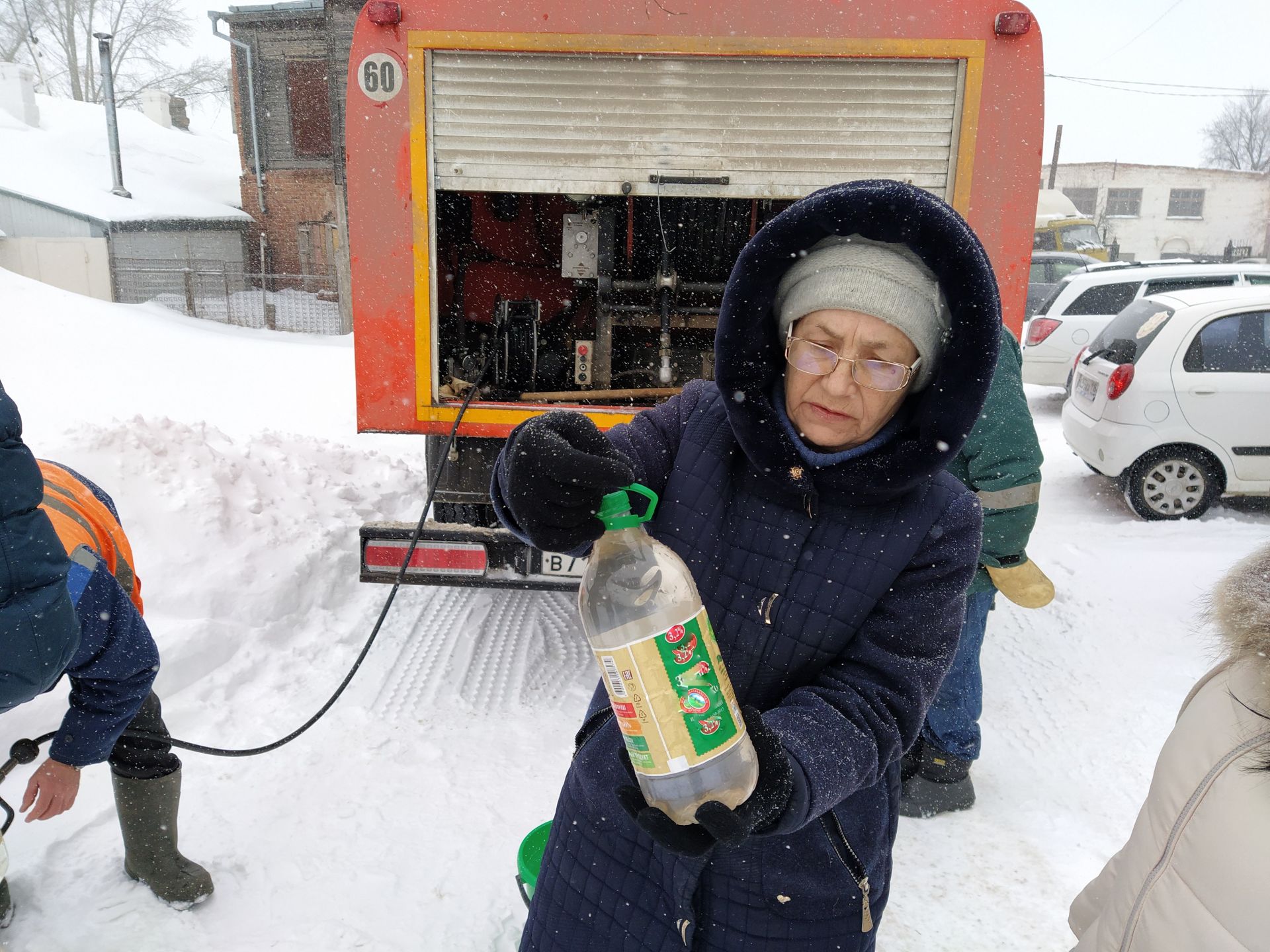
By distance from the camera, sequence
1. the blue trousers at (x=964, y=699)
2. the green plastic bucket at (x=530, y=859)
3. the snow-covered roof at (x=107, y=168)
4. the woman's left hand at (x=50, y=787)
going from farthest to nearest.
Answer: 1. the snow-covered roof at (x=107, y=168)
2. the blue trousers at (x=964, y=699)
3. the green plastic bucket at (x=530, y=859)
4. the woman's left hand at (x=50, y=787)

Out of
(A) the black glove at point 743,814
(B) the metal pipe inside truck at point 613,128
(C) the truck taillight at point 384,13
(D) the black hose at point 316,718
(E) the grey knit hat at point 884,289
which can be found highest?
(C) the truck taillight at point 384,13

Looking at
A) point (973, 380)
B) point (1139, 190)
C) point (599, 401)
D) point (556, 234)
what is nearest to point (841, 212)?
point (973, 380)

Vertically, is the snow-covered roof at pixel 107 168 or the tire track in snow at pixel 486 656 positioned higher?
the snow-covered roof at pixel 107 168

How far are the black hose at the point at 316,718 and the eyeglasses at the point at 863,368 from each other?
2.09 metres

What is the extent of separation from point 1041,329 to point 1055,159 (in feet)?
116

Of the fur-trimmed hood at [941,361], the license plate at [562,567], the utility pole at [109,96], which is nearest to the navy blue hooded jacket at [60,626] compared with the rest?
the fur-trimmed hood at [941,361]

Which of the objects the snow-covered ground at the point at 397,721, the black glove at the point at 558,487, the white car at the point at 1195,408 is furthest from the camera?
the white car at the point at 1195,408

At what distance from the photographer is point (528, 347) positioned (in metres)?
4.29

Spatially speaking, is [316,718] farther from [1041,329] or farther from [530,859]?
[1041,329]

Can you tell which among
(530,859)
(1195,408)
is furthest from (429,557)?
(1195,408)

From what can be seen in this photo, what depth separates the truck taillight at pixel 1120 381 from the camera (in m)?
6.44

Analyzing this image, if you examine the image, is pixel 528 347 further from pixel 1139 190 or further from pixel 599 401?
pixel 1139 190

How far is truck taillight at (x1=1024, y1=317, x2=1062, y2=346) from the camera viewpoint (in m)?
10.2

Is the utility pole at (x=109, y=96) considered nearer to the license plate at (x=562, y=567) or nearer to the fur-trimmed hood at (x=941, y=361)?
the license plate at (x=562, y=567)
